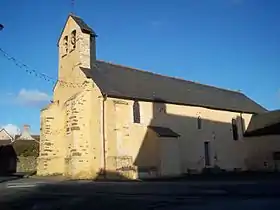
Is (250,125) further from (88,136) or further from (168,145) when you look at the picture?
(88,136)

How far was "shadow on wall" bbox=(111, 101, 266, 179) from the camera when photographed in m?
29.0

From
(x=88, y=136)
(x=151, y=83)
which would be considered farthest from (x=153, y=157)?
(x=151, y=83)

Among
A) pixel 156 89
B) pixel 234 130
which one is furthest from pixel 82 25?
pixel 234 130

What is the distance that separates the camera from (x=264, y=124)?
41.1m

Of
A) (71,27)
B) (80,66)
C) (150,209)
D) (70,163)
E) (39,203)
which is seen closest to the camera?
(150,209)

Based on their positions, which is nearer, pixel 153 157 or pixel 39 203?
pixel 39 203

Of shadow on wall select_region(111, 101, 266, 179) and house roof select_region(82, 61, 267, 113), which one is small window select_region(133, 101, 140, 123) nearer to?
shadow on wall select_region(111, 101, 266, 179)

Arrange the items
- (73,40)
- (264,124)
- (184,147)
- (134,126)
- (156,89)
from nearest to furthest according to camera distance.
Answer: (134,126) → (73,40) → (184,147) → (156,89) → (264,124)

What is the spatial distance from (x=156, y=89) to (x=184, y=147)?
6.31 m

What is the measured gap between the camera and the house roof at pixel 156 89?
30719 millimetres

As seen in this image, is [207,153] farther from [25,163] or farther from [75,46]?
[25,163]

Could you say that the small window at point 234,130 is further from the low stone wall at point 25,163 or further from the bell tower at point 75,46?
the low stone wall at point 25,163

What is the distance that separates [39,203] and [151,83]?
24.8 m

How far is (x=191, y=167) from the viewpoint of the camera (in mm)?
33938
